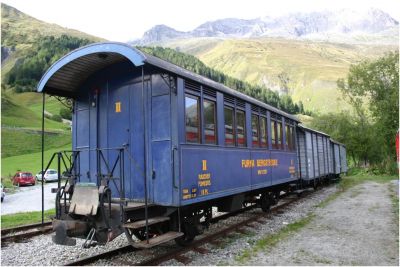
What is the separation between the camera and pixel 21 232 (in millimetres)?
10219

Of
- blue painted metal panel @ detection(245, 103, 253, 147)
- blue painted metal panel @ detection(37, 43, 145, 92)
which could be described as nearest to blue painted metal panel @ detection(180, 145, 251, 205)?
blue painted metal panel @ detection(245, 103, 253, 147)

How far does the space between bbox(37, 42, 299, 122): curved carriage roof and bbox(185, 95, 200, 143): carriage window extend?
1.44ft

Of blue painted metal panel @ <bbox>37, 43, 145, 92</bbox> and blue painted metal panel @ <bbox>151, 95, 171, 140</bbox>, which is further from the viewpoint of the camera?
blue painted metal panel @ <bbox>151, 95, 171, 140</bbox>

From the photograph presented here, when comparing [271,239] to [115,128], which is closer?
[115,128]

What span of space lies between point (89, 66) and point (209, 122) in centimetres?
284

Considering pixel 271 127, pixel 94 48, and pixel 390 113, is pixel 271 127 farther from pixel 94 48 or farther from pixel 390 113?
pixel 390 113

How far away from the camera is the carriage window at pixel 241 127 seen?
365 inches

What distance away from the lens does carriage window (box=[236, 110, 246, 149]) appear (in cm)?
927

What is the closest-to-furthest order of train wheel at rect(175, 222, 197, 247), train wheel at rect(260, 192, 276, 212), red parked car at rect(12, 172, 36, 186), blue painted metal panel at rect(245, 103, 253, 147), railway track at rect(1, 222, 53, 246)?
train wheel at rect(175, 222, 197, 247)
railway track at rect(1, 222, 53, 246)
blue painted metal panel at rect(245, 103, 253, 147)
train wheel at rect(260, 192, 276, 212)
red parked car at rect(12, 172, 36, 186)

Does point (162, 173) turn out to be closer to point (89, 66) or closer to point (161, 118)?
point (161, 118)

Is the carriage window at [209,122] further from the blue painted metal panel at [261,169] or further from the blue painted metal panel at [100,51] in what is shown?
the blue painted metal panel at [261,169]

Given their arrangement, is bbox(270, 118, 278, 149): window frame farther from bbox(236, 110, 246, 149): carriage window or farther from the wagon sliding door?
the wagon sliding door

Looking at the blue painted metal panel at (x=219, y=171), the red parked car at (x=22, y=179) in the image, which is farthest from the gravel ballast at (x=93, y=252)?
the red parked car at (x=22, y=179)

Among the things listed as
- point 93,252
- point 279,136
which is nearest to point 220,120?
point 93,252
